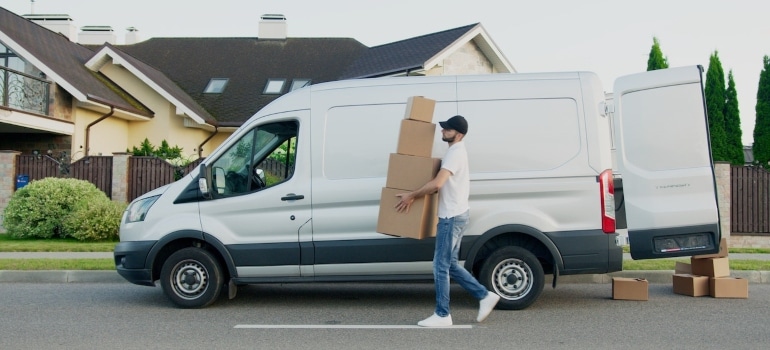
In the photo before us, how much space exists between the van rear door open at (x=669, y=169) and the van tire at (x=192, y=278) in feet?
14.4

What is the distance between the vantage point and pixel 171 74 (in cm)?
2767

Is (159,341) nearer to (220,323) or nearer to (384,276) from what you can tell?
(220,323)

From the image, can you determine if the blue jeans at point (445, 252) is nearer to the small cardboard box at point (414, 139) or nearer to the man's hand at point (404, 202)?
the man's hand at point (404, 202)

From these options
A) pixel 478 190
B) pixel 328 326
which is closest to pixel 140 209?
pixel 328 326

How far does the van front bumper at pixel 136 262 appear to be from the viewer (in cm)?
799

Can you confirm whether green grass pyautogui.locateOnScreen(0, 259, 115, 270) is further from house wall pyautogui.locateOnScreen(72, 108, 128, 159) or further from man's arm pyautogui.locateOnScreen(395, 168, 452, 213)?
house wall pyautogui.locateOnScreen(72, 108, 128, 159)

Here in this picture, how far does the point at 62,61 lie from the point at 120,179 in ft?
21.8

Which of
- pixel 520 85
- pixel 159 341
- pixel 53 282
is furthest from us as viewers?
pixel 53 282

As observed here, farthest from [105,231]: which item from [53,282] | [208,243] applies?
[208,243]

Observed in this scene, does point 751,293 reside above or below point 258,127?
below

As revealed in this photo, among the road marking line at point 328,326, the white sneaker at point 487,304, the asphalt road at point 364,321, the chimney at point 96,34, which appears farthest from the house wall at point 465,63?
the chimney at point 96,34

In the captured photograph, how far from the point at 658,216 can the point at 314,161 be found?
3562mm

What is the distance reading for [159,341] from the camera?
6.43 m

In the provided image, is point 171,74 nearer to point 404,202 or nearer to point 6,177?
point 6,177
